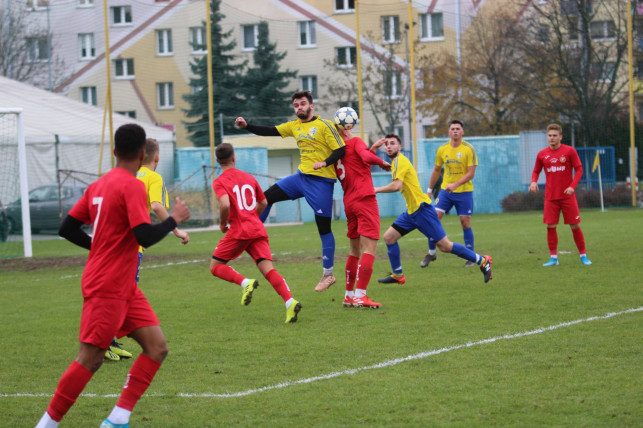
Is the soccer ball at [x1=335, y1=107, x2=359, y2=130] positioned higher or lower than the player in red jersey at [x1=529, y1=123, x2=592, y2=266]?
higher

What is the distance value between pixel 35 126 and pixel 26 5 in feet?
30.6

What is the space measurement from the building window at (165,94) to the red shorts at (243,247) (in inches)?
1379

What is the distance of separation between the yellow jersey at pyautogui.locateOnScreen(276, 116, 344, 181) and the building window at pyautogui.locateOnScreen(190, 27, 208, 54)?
28.1 metres

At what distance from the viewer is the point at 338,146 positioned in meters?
9.63

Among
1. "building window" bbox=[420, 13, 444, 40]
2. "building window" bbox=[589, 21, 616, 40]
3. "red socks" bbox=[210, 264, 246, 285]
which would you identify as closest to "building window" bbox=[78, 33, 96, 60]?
"building window" bbox=[420, 13, 444, 40]

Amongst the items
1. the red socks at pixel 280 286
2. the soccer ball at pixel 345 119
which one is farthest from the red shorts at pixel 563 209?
the red socks at pixel 280 286

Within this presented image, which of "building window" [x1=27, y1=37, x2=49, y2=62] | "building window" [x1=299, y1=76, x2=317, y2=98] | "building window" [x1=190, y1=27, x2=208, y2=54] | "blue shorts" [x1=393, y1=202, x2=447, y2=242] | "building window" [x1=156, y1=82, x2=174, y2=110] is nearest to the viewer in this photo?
"blue shorts" [x1=393, y1=202, x2=447, y2=242]

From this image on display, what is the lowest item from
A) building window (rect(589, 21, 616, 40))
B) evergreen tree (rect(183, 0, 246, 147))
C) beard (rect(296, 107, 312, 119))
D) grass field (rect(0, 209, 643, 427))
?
grass field (rect(0, 209, 643, 427))

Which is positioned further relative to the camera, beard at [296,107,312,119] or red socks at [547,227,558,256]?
red socks at [547,227,558,256]

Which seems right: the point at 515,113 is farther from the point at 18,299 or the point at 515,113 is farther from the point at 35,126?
the point at 18,299

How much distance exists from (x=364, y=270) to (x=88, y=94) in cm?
3352

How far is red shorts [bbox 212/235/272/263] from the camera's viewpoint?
8.54m

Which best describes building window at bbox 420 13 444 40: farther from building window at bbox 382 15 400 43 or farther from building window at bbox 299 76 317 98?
building window at bbox 299 76 317 98

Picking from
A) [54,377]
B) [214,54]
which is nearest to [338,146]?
[54,377]
